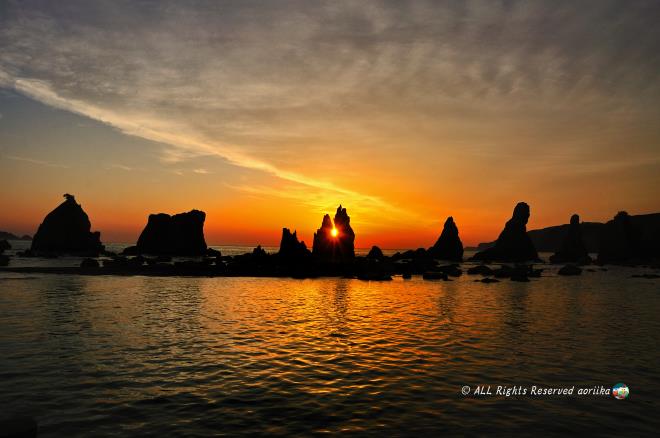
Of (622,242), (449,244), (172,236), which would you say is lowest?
(449,244)

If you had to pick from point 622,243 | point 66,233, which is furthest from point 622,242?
point 66,233

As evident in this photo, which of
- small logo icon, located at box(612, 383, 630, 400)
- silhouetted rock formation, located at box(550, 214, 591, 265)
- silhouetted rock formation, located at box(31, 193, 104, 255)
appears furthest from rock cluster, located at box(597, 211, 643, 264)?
silhouetted rock formation, located at box(31, 193, 104, 255)

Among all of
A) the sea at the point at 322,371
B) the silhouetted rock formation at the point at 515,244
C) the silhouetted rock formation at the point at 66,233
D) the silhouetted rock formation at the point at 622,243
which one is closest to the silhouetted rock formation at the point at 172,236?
the silhouetted rock formation at the point at 66,233

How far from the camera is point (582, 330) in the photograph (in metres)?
28.4

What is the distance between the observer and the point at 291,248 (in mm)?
94250

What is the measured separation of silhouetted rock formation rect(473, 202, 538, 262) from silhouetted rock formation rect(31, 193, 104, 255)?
173m

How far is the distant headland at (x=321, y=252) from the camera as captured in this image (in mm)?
83312

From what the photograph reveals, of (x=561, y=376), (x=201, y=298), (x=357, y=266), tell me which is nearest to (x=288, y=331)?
(x=561, y=376)

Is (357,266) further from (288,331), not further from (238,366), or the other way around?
(238,366)

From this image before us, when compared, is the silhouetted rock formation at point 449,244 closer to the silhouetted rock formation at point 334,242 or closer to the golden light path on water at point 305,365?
the silhouetted rock formation at point 334,242

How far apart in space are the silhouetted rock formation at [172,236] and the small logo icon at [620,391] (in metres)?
190

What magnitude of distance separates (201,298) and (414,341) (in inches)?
1067

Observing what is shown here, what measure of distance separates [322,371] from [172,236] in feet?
620

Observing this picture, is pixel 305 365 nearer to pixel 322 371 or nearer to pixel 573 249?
pixel 322 371
